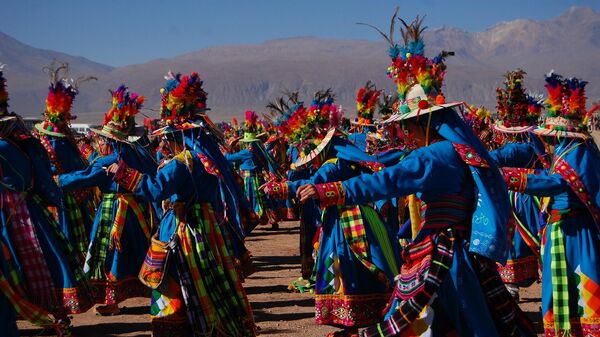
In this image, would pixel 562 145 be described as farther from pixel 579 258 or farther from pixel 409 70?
pixel 409 70

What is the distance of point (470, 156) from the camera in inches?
175

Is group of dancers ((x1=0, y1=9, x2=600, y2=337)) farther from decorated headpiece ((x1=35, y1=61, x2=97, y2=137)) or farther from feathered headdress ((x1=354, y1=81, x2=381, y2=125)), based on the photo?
feathered headdress ((x1=354, y1=81, x2=381, y2=125))

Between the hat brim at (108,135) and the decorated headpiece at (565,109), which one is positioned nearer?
the decorated headpiece at (565,109)

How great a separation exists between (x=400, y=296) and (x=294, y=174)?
5.85m

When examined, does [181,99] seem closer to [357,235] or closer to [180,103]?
[180,103]

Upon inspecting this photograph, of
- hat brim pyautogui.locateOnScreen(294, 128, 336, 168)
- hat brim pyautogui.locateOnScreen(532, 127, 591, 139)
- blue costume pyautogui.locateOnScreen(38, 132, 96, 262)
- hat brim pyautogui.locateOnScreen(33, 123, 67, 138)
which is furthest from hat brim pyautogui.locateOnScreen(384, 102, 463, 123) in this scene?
hat brim pyautogui.locateOnScreen(33, 123, 67, 138)

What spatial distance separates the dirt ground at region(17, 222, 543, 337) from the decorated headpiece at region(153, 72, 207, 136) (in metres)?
2.42

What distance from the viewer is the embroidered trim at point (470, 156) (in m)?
4.43

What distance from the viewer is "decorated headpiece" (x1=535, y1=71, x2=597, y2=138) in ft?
20.6

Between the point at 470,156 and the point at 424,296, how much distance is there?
32.4 inches

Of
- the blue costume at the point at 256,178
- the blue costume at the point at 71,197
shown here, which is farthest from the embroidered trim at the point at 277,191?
the blue costume at the point at 256,178

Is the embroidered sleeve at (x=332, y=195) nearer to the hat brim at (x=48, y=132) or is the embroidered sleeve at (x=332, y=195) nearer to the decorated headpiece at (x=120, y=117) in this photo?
the decorated headpiece at (x=120, y=117)

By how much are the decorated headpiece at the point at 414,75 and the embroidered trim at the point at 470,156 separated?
262 mm

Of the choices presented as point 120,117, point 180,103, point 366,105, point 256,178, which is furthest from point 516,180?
point 256,178
